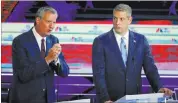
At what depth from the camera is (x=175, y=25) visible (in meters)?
5.25

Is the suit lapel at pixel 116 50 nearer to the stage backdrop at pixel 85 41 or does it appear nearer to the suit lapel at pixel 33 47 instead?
the suit lapel at pixel 33 47

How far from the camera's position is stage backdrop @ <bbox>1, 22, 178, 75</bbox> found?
5.27 meters

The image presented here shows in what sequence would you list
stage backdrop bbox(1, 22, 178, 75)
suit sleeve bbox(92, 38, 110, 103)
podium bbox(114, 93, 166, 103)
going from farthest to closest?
stage backdrop bbox(1, 22, 178, 75) → suit sleeve bbox(92, 38, 110, 103) → podium bbox(114, 93, 166, 103)

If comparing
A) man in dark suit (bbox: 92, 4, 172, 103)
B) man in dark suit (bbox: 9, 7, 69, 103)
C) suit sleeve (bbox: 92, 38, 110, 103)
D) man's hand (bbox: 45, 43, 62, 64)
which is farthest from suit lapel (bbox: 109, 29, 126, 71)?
man's hand (bbox: 45, 43, 62, 64)

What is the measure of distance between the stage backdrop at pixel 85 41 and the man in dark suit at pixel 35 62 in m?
0.97

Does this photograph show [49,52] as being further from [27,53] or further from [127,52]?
[127,52]

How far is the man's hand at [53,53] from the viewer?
3.92 meters

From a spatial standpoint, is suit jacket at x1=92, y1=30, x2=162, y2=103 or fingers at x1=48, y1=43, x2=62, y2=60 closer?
fingers at x1=48, y1=43, x2=62, y2=60

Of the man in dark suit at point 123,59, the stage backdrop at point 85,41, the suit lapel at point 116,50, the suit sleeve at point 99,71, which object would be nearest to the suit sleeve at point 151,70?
the man in dark suit at point 123,59

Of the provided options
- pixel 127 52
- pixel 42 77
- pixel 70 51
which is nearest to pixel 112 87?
pixel 127 52

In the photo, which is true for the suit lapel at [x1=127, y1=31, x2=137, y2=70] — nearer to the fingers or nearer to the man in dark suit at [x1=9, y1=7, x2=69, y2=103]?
the man in dark suit at [x1=9, y1=7, x2=69, y2=103]

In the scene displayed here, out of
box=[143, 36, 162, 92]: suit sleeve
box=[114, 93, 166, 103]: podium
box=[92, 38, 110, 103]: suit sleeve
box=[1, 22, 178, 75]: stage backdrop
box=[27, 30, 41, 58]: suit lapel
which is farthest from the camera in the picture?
box=[1, 22, 178, 75]: stage backdrop

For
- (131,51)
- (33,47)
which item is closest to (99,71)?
(131,51)

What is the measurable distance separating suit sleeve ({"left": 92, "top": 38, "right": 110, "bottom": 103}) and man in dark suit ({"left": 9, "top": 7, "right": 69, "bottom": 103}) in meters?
0.29
